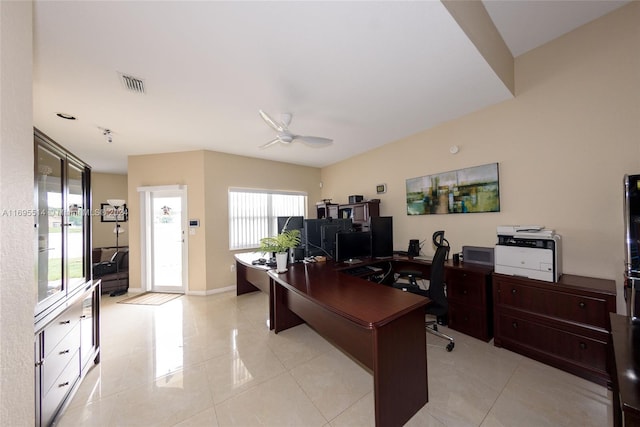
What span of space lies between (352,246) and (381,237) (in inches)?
25.6

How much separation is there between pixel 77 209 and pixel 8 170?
149cm

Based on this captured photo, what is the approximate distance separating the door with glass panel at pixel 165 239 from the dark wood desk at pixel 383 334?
3529 millimetres

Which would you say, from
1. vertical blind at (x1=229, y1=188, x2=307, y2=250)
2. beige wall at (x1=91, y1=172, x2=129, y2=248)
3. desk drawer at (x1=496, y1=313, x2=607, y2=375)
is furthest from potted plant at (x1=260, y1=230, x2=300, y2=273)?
beige wall at (x1=91, y1=172, x2=129, y2=248)

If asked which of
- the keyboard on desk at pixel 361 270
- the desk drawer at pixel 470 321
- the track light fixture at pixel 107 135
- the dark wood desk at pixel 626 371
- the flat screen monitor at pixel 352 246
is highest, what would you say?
the track light fixture at pixel 107 135

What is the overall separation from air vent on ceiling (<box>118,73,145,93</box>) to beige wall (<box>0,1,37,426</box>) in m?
1.07

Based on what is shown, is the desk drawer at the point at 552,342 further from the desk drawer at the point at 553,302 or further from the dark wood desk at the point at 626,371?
the dark wood desk at the point at 626,371

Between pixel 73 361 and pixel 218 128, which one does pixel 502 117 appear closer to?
pixel 218 128

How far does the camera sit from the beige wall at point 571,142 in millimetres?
1975

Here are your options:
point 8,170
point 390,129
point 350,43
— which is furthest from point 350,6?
point 390,129

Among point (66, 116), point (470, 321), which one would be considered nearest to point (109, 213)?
point (66, 116)

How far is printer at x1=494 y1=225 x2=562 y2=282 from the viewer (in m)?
2.04

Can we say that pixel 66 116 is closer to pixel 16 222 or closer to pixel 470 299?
pixel 16 222

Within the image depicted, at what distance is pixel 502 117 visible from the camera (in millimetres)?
2705

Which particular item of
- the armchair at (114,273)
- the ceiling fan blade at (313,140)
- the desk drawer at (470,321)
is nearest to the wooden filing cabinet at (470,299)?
A: the desk drawer at (470,321)
